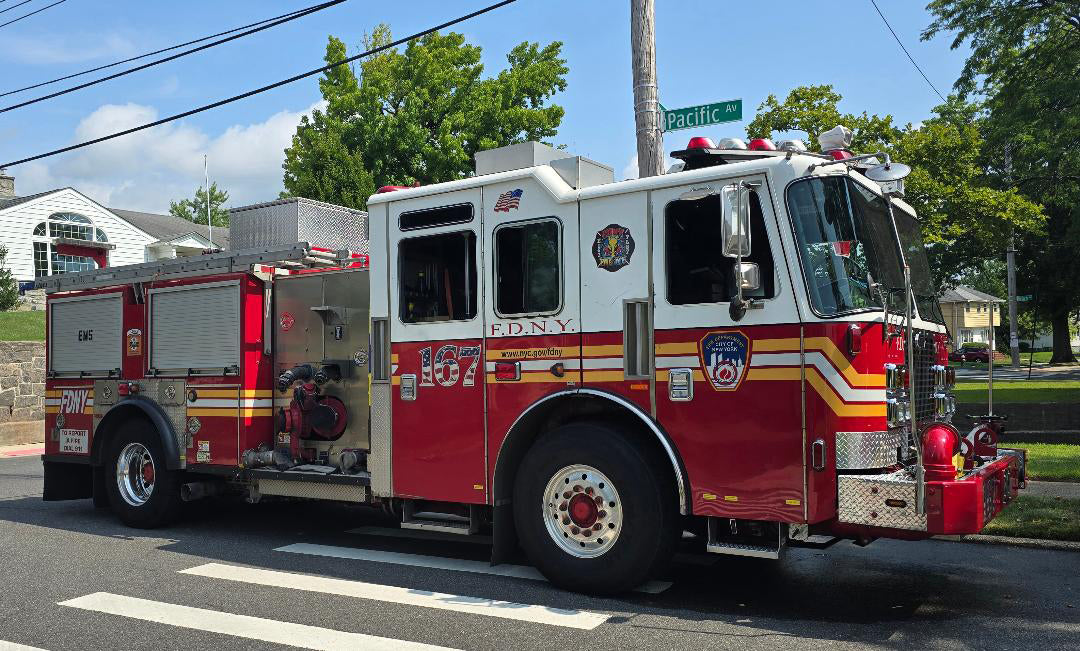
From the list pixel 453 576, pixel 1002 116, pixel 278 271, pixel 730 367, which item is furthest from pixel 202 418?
pixel 1002 116

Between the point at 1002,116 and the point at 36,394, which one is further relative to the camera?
the point at 36,394

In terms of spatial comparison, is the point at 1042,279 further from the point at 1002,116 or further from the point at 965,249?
the point at 1002,116

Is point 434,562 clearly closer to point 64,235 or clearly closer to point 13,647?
point 13,647

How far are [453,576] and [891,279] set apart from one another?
3.69 m

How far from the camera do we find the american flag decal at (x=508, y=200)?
256 inches

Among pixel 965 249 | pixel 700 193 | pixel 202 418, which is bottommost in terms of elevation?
pixel 202 418

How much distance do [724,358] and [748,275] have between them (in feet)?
1.80

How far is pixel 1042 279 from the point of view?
42.7 meters

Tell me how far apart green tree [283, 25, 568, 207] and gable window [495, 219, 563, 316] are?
56.7 ft

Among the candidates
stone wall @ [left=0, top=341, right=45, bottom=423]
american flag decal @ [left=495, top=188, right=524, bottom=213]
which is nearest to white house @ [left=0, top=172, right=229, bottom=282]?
stone wall @ [left=0, top=341, right=45, bottom=423]

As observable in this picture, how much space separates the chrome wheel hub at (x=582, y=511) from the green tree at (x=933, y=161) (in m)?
14.7

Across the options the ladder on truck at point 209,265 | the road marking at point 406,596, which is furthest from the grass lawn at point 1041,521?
the ladder on truck at point 209,265

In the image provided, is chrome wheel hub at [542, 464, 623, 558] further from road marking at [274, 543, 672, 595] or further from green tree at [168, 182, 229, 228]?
green tree at [168, 182, 229, 228]

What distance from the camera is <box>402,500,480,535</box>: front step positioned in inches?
262
